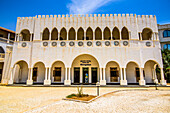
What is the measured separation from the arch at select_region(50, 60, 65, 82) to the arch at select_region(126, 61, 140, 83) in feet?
36.8

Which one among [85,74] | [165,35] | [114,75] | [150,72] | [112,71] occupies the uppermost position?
[165,35]

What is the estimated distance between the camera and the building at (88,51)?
699 inches

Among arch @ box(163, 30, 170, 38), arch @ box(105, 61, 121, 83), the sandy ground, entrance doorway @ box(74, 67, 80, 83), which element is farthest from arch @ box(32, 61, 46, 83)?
arch @ box(163, 30, 170, 38)

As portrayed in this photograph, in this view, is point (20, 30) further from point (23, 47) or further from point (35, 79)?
point (35, 79)

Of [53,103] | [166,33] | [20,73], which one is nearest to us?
[53,103]

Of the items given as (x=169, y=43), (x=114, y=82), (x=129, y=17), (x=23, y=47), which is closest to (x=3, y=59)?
(x=23, y=47)

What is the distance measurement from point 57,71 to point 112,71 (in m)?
9.62

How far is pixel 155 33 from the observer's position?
18.7m

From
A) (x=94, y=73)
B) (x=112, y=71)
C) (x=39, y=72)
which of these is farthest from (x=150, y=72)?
(x=39, y=72)

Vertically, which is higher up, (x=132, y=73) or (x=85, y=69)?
(x=85, y=69)

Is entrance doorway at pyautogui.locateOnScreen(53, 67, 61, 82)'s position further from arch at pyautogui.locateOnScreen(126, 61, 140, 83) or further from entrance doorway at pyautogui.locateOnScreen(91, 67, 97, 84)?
arch at pyautogui.locateOnScreen(126, 61, 140, 83)

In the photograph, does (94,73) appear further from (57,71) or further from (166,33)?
(166,33)

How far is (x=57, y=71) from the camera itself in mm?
20031

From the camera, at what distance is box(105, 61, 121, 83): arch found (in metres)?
19.4
